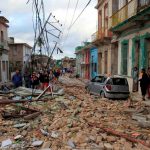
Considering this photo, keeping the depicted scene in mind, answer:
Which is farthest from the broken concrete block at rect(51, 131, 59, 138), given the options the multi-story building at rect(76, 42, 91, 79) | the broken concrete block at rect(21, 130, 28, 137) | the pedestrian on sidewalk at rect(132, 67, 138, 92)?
the multi-story building at rect(76, 42, 91, 79)

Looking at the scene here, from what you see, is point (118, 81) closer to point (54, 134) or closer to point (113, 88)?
point (113, 88)

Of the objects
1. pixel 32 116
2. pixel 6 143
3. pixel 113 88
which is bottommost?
pixel 6 143

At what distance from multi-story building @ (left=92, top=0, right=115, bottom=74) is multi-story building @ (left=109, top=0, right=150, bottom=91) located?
235cm

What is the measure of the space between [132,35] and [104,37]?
6997mm

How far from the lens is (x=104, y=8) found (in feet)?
100

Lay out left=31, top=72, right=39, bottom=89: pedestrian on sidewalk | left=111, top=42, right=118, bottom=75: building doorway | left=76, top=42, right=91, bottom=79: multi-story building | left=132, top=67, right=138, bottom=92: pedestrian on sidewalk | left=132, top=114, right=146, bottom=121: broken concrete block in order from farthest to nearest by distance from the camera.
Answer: left=76, top=42, right=91, bottom=79: multi-story building
left=111, top=42, right=118, bottom=75: building doorway
left=132, top=67, right=138, bottom=92: pedestrian on sidewalk
left=31, top=72, right=39, bottom=89: pedestrian on sidewalk
left=132, top=114, right=146, bottom=121: broken concrete block

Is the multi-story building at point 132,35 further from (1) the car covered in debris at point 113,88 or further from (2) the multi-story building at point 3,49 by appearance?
(2) the multi-story building at point 3,49

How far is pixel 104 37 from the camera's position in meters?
27.8

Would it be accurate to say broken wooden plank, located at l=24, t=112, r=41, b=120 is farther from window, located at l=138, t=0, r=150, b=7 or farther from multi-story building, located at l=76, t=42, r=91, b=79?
multi-story building, located at l=76, t=42, r=91, b=79

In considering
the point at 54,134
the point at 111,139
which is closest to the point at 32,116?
the point at 54,134

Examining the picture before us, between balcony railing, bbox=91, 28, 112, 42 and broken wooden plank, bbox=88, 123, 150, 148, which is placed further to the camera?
balcony railing, bbox=91, 28, 112, 42

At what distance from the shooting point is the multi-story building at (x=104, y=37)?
27.9 metres

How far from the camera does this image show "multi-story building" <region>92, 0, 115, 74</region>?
27938 mm

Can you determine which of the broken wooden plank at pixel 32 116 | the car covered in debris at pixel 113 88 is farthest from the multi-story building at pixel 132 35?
the broken wooden plank at pixel 32 116
